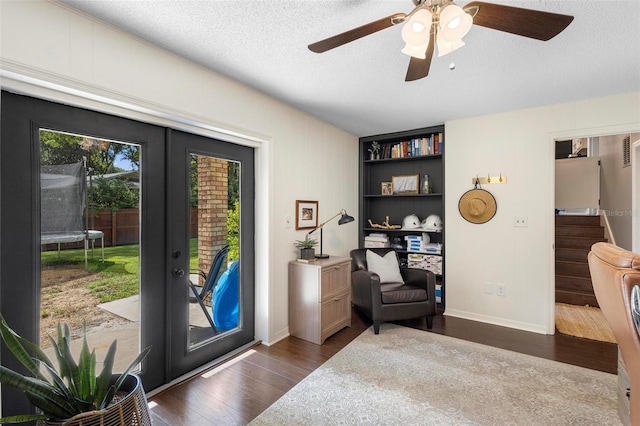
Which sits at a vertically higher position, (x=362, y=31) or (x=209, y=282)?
(x=362, y=31)

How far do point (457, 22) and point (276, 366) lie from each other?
8.49ft

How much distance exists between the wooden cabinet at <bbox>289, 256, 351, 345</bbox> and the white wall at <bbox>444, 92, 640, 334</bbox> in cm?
150

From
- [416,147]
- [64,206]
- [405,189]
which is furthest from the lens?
[405,189]

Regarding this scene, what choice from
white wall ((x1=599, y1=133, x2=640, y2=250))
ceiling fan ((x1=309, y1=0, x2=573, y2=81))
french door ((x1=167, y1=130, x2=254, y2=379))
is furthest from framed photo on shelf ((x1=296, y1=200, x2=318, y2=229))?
white wall ((x1=599, y1=133, x2=640, y2=250))

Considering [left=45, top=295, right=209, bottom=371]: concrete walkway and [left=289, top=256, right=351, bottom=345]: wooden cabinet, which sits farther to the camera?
[left=289, top=256, right=351, bottom=345]: wooden cabinet

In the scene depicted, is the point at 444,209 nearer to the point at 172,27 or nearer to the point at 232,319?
the point at 232,319

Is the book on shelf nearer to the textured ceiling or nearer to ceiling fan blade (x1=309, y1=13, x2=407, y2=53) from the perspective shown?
the textured ceiling

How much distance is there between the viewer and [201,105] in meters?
2.25

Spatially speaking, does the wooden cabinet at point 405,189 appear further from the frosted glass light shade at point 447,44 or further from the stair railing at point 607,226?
the stair railing at point 607,226

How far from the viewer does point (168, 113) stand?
2043 mm

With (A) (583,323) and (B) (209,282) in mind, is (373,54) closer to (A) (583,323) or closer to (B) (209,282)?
(B) (209,282)

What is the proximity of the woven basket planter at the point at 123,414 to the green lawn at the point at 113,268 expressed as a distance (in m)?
0.75

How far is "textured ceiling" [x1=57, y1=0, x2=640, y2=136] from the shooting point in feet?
5.24

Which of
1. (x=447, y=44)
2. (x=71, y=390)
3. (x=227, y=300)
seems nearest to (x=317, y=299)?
(x=227, y=300)
